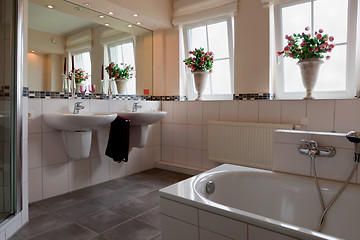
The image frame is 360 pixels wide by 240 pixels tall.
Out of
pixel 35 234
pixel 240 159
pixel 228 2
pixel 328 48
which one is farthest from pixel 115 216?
pixel 228 2

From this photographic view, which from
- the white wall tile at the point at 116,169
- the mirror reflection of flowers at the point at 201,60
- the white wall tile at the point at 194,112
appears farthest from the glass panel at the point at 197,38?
the white wall tile at the point at 116,169

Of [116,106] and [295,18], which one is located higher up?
[295,18]

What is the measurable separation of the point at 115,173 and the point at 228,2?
254 cm

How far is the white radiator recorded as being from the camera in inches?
106

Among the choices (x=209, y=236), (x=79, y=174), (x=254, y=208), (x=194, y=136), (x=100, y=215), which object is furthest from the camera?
(x=194, y=136)

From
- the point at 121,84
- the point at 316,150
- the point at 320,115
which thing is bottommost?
the point at 316,150

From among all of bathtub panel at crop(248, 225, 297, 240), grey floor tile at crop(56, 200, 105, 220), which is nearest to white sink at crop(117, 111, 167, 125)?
grey floor tile at crop(56, 200, 105, 220)

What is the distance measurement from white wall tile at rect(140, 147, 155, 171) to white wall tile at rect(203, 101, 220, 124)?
37.1 inches

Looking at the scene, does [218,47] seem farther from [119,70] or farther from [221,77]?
[119,70]

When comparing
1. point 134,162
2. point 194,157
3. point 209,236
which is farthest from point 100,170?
point 209,236

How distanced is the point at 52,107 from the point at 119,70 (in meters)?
1.18

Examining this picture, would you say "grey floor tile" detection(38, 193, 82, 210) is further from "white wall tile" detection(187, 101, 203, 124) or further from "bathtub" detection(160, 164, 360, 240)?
"white wall tile" detection(187, 101, 203, 124)

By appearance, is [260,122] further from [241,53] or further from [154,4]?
[154,4]

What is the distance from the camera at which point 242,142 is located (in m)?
2.88
